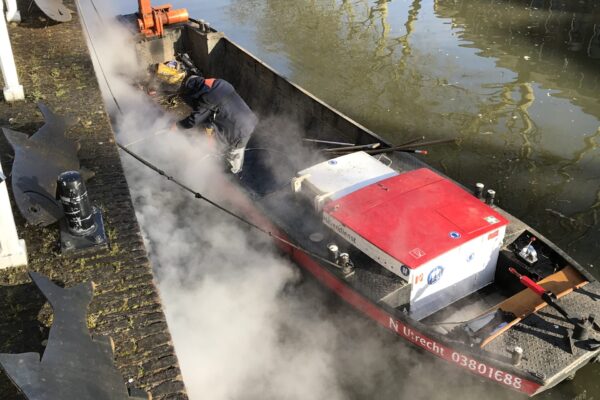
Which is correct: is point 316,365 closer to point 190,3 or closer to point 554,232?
point 554,232

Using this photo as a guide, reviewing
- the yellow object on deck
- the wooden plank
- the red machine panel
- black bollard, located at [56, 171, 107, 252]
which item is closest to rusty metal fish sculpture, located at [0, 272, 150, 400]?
black bollard, located at [56, 171, 107, 252]

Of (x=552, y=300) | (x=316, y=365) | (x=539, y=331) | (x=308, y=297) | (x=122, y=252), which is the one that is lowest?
(x=316, y=365)

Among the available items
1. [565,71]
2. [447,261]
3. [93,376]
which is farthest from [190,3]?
[93,376]

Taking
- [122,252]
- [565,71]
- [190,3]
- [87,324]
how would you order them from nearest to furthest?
[87,324], [122,252], [565,71], [190,3]

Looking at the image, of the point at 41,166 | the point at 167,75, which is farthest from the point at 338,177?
the point at 167,75

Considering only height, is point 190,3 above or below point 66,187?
below

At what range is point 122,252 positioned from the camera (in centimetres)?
624

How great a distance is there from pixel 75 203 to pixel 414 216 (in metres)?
4.32

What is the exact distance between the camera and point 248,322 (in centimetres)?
898

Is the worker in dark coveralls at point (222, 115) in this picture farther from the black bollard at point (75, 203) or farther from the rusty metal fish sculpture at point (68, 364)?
the rusty metal fish sculpture at point (68, 364)

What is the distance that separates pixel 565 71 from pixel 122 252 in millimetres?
17735

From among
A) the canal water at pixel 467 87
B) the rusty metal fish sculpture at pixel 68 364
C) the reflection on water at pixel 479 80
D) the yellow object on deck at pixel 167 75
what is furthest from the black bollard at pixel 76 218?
the yellow object on deck at pixel 167 75

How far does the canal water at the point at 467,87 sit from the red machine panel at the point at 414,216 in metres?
1.45

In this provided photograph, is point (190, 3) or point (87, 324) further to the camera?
point (190, 3)
